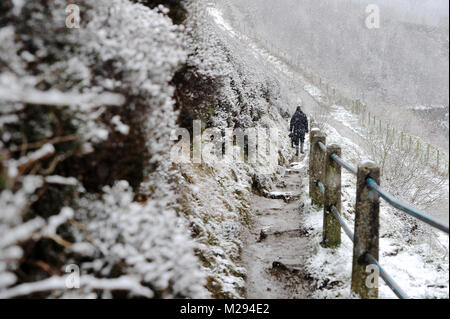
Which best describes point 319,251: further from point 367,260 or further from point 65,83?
point 65,83

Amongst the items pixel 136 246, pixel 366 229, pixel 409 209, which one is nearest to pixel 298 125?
pixel 366 229

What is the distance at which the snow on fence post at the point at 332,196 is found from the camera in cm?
452

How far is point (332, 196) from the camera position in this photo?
4578mm

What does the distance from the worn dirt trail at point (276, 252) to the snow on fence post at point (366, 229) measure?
848 millimetres

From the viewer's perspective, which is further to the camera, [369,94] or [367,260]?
[369,94]

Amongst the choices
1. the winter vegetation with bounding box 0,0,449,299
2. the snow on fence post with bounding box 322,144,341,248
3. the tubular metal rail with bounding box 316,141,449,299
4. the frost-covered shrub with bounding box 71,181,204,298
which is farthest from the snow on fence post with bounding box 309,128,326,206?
the frost-covered shrub with bounding box 71,181,204,298

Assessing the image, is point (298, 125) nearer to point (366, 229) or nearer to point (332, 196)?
point (332, 196)

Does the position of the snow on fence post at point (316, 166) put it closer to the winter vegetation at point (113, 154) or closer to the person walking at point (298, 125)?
the winter vegetation at point (113, 154)

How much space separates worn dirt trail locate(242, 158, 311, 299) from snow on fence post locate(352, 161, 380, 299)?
848 millimetres
